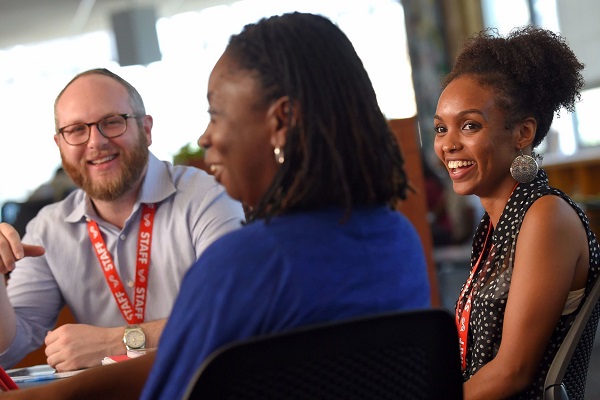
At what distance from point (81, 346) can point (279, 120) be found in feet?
3.58

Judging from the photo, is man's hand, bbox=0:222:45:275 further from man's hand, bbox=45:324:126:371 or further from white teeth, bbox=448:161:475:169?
white teeth, bbox=448:161:475:169

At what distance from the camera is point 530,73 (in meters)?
1.91

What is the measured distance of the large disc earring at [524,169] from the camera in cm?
186

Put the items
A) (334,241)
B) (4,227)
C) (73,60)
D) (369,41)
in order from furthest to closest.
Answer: (73,60)
(369,41)
(4,227)
(334,241)

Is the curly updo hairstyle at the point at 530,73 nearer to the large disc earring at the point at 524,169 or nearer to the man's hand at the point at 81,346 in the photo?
the large disc earring at the point at 524,169

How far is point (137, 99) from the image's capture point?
268 cm

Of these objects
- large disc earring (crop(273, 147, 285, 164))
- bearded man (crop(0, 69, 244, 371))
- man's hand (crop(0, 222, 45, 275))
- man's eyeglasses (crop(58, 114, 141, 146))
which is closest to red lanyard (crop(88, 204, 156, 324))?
bearded man (crop(0, 69, 244, 371))

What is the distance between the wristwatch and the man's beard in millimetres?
537

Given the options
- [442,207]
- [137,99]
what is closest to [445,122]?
[137,99]

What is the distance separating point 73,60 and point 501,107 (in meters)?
13.1

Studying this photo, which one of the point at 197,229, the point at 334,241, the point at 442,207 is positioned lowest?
the point at 442,207

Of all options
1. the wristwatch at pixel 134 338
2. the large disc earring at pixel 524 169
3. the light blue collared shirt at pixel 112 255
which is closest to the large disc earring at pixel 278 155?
the large disc earring at pixel 524 169

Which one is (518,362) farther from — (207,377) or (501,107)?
(207,377)

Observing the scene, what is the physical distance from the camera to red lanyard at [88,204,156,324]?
95.0 inches
